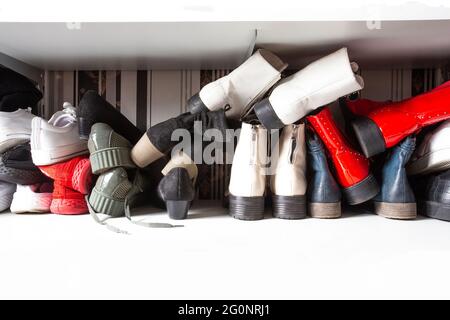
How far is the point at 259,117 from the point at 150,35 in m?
0.32

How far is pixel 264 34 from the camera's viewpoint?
0.74m

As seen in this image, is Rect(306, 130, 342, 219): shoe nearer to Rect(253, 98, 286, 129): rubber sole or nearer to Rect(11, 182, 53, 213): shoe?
Rect(253, 98, 286, 129): rubber sole

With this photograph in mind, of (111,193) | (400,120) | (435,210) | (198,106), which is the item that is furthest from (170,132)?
(435,210)

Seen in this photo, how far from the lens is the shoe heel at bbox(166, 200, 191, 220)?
2.53 ft

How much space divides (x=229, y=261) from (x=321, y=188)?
363 millimetres

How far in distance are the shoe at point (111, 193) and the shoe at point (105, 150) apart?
2 centimetres

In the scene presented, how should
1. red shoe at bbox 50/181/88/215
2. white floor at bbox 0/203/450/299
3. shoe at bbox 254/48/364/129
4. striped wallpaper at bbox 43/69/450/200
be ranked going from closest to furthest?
white floor at bbox 0/203/450/299 < shoe at bbox 254/48/364/129 < red shoe at bbox 50/181/88/215 < striped wallpaper at bbox 43/69/450/200

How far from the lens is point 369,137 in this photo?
784 mm

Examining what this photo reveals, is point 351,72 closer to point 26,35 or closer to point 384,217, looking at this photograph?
point 384,217

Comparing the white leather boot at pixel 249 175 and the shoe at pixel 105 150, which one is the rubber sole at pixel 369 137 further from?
the shoe at pixel 105 150

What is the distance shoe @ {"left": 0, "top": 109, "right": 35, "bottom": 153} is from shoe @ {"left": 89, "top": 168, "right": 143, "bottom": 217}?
0.26m

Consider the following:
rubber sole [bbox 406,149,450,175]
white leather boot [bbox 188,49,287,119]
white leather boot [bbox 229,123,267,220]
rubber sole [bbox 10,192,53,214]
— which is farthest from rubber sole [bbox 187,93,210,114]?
rubber sole [bbox 406,149,450,175]
